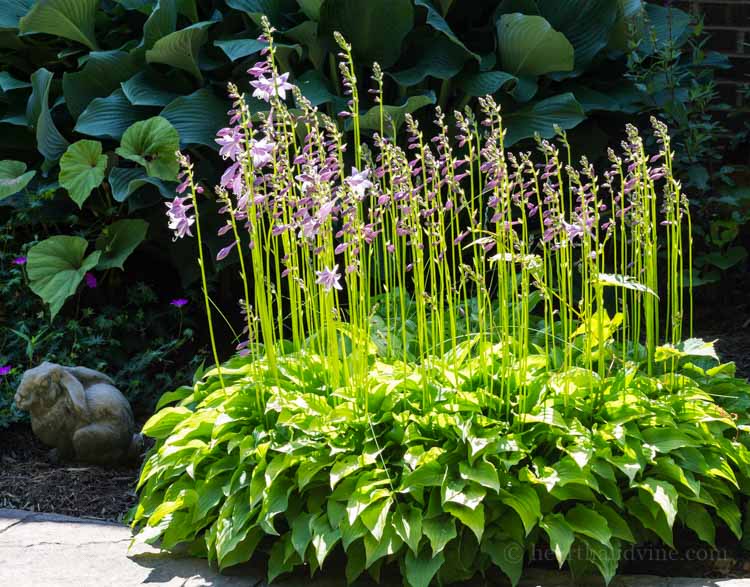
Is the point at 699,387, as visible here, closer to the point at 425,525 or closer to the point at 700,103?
the point at 425,525

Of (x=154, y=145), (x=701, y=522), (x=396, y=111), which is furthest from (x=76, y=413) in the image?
(x=701, y=522)

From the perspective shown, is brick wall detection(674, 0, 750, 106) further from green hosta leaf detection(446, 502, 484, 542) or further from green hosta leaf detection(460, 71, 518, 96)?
green hosta leaf detection(446, 502, 484, 542)

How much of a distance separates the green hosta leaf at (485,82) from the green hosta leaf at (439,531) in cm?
205

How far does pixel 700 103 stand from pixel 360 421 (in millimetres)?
2194

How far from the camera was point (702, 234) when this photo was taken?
3803 mm

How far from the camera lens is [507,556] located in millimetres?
2258

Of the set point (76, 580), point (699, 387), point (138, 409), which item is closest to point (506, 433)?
point (699, 387)

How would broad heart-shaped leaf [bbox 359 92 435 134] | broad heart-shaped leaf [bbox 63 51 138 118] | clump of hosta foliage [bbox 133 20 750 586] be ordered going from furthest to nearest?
broad heart-shaped leaf [bbox 63 51 138 118] < broad heart-shaped leaf [bbox 359 92 435 134] < clump of hosta foliage [bbox 133 20 750 586]

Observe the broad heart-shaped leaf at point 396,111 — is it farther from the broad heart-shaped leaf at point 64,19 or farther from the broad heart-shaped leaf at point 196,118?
the broad heart-shaped leaf at point 64,19

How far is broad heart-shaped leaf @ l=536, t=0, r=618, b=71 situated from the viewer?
3.99 metres

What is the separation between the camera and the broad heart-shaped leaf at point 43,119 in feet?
12.6

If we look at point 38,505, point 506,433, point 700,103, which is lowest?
point 38,505

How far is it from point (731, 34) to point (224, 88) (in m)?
2.40

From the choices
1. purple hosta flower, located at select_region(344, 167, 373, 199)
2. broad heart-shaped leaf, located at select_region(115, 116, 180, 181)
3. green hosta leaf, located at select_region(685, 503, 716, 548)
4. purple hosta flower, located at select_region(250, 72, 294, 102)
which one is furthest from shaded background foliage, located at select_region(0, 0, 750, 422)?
green hosta leaf, located at select_region(685, 503, 716, 548)
